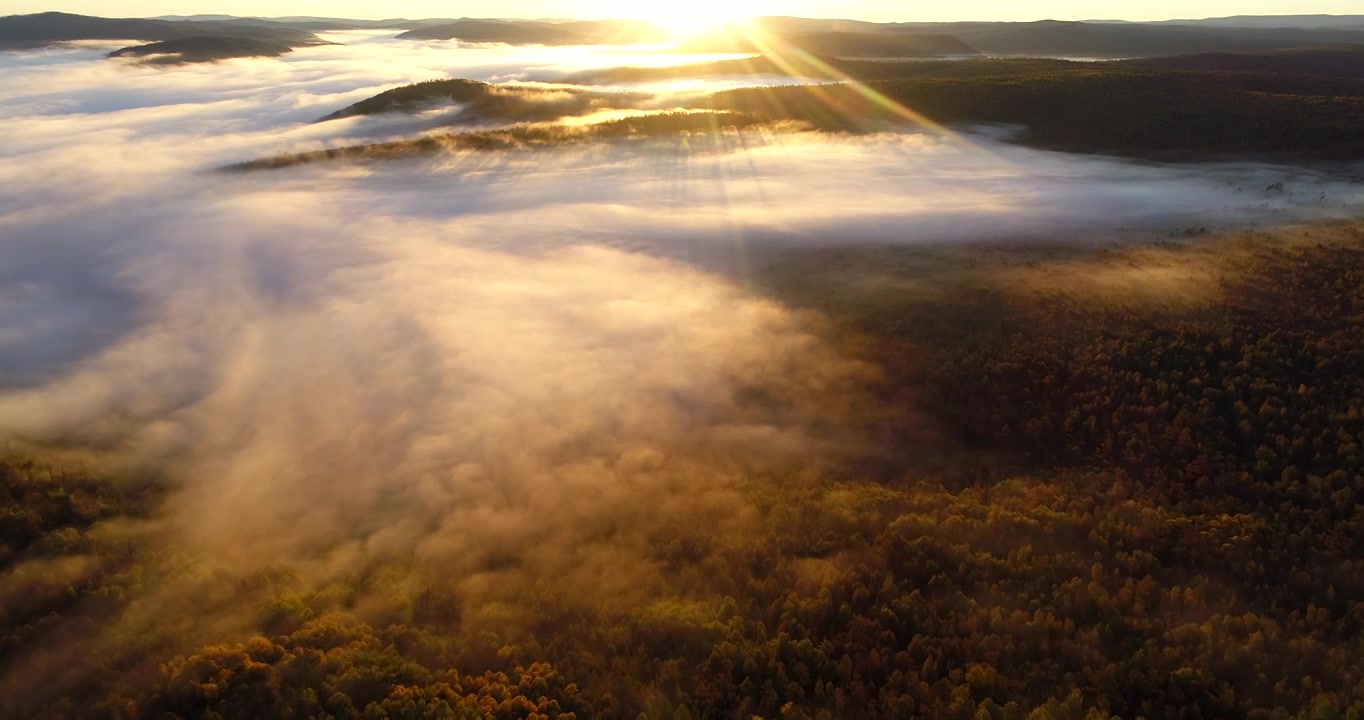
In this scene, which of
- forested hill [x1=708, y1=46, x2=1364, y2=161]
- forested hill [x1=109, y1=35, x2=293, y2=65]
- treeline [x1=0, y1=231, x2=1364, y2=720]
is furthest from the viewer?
forested hill [x1=109, y1=35, x2=293, y2=65]

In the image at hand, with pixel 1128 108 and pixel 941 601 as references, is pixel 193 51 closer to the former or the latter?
pixel 1128 108

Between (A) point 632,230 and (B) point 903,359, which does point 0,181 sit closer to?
(A) point 632,230

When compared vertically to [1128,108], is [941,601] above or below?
below

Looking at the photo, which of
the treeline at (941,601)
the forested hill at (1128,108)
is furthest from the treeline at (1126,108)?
the treeline at (941,601)

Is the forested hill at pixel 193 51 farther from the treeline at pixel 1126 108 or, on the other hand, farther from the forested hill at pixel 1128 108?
the forested hill at pixel 1128 108

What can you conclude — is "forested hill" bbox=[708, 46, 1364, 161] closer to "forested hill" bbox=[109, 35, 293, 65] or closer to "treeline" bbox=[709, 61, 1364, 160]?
"treeline" bbox=[709, 61, 1364, 160]

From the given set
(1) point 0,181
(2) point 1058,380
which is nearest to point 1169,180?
(2) point 1058,380

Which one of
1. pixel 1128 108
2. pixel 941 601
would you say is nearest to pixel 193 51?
pixel 1128 108

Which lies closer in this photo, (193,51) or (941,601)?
(941,601)

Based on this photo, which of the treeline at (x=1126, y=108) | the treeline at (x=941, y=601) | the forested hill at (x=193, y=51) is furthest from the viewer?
the forested hill at (x=193, y=51)

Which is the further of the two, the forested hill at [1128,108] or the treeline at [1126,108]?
the treeline at [1126,108]

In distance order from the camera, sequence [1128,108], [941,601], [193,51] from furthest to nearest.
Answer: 1. [193,51]
2. [1128,108]
3. [941,601]

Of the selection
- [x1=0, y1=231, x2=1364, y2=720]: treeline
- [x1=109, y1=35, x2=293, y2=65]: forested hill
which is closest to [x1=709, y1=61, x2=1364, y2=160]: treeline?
[x1=0, y1=231, x2=1364, y2=720]: treeline
